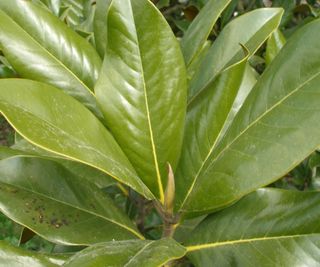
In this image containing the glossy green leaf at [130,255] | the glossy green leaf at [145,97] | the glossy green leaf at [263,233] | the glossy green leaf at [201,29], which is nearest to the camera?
the glossy green leaf at [130,255]

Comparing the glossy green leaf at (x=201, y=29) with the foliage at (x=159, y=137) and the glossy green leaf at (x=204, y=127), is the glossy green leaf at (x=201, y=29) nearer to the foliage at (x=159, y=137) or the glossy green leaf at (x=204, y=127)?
the foliage at (x=159, y=137)

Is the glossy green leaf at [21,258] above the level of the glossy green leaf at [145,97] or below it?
below

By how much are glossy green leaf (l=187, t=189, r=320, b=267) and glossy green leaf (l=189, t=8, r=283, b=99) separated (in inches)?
11.1

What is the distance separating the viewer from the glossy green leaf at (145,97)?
3.09ft

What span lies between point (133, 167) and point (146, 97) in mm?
125

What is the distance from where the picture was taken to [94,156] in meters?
0.79

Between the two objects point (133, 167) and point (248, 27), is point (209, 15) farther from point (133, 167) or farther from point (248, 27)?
point (133, 167)

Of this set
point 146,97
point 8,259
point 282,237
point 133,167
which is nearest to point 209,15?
point 146,97

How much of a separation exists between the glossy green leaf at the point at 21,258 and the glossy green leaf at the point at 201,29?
0.48m

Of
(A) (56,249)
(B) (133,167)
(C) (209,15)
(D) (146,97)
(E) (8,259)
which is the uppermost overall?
(C) (209,15)

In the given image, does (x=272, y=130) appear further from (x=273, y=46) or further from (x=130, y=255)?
(x=273, y=46)

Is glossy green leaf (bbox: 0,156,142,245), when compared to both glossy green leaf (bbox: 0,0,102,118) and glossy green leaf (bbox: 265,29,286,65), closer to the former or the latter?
glossy green leaf (bbox: 0,0,102,118)

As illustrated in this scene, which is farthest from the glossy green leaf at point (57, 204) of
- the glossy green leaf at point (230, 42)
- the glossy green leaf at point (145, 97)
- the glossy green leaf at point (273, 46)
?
the glossy green leaf at point (273, 46)

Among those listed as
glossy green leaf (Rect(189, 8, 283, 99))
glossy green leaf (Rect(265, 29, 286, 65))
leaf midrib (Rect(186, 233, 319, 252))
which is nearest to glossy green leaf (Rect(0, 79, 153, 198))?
leaf midrib (Rect(186, 233, 319, 252))
